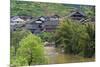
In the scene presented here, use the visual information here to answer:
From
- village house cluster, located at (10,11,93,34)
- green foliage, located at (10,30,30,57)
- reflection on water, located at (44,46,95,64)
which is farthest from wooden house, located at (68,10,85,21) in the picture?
green foliage, located at (10,30,30,57)

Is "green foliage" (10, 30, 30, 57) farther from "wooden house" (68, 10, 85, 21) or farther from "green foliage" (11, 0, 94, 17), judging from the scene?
"wooden house" (68, 10, 85, 21)

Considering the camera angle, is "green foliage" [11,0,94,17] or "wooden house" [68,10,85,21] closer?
"green foliage" [11,0,94,17]

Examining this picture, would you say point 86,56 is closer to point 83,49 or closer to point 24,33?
point 83,49

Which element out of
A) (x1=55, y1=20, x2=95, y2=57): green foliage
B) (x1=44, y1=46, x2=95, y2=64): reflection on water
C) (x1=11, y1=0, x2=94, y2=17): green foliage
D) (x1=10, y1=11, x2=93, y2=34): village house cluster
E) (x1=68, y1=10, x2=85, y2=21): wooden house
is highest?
(x1=11, y1=0, x2=94, y2=17): green foliage

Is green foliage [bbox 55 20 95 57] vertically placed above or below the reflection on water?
above

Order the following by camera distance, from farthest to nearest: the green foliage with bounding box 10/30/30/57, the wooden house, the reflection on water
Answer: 1. the wooden house
2. the reflection on water
3. the green foliage with bounding box 10/30/30/57

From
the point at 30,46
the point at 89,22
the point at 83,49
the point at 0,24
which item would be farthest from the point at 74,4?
the point at 0,24

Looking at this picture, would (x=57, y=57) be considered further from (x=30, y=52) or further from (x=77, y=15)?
(x=77, y=15)
